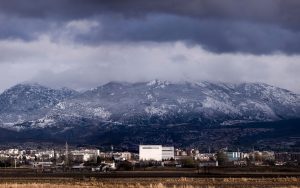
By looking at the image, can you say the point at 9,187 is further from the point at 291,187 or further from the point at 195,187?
the point at 291,187

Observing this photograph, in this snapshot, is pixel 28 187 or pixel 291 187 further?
pixel 28 187

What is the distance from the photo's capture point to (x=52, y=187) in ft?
336

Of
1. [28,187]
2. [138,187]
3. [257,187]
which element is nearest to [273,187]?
[257,187]

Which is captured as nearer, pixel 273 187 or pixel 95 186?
pixel 273 187

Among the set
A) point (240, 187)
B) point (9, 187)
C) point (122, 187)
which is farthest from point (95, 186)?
point (240, 187)

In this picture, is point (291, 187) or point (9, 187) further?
point (9, 187)

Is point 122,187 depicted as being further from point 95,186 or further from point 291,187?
point 291,187

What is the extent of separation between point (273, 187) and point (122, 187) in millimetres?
20872

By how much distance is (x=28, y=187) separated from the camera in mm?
103625

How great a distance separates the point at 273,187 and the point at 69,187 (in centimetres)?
2757

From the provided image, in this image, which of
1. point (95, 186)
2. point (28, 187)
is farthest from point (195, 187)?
point (28, 187)

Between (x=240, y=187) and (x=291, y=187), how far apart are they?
842cm

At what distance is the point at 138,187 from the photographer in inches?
4040

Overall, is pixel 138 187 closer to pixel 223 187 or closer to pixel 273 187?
pixel 223 187
